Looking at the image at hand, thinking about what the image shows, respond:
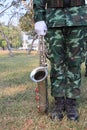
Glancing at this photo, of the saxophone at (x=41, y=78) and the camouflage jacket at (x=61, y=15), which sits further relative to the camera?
the saxophone at (x=41, y=78)

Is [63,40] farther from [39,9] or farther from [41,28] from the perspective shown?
[39,9]

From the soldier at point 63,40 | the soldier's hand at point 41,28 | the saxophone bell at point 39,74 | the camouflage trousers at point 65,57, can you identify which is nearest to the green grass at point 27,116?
the soldier at point 63,40

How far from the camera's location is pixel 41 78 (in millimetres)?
3279

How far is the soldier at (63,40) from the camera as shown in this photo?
3131mm

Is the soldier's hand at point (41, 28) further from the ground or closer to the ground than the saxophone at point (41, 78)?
further from the ground

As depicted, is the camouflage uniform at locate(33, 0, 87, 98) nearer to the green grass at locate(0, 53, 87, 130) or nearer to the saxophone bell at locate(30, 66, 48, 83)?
the saxophone bell at locate(30, 66, 48, 83)

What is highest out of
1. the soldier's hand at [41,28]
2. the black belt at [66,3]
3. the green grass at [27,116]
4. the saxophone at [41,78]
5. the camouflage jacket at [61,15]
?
the black belt at [66,3]

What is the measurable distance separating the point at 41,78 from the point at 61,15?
0.63m

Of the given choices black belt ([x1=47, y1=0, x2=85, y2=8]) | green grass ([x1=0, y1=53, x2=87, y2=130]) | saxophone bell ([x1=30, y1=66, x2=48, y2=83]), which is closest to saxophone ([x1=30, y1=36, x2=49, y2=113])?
saxophone bell ([x1=30, y1=66, x2=48, y2=83])

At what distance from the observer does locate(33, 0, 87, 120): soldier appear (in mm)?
3131

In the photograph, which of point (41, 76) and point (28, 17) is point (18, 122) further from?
point (28, 17)

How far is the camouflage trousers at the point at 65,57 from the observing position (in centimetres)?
315

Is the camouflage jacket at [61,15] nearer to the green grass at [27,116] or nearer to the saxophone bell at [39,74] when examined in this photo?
the saxophone bell at [39,74]

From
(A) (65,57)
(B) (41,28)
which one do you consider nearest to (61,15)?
(B) (41,28)
